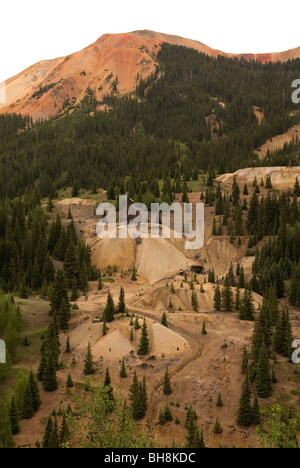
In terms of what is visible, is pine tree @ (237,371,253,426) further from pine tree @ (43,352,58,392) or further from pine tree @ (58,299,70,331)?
pine tree @ (58,299,70,331)

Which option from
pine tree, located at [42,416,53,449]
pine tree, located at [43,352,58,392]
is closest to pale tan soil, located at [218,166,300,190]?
pine tree, located at [43,352,58,392]

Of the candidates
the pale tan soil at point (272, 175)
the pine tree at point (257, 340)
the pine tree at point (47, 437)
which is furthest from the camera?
the pale tan soil at point (272, 175)

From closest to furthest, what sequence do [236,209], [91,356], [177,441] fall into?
1. [177,441]
2. [91,356]
3. [236,209]

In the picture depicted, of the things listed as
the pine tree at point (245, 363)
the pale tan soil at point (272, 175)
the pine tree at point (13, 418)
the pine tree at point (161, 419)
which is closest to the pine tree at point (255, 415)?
the pine tree at point (245, 363)

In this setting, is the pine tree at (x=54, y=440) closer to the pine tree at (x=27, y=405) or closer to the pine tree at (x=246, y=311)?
the pine tree at (x=27, y=405)

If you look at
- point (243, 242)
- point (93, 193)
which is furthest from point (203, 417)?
point (93, 193)
